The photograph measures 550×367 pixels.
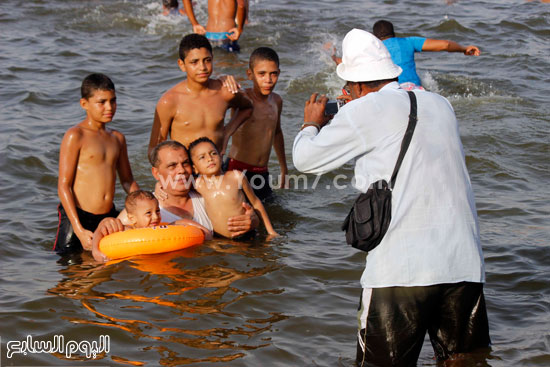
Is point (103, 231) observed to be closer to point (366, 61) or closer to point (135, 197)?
point (135, 197)

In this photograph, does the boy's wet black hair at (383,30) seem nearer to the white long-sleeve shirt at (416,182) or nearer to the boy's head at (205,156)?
the boy's head at (205,156)

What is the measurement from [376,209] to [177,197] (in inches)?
113

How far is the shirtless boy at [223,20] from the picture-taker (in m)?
12.2

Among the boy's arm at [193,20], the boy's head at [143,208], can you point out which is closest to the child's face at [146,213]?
the boy's head at [143,208]

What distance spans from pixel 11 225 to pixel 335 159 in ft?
14.5

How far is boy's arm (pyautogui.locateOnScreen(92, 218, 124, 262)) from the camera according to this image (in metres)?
5.88

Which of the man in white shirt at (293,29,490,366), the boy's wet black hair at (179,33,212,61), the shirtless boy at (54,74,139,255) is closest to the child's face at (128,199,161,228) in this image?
the shirtless boy at (54,74,139,255)

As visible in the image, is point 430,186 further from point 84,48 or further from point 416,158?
point 84,48

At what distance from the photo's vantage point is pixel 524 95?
11414mm

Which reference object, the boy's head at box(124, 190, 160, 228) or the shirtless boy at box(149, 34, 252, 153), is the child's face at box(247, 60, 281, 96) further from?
the boy's head at box(124, 190, 160, 228)

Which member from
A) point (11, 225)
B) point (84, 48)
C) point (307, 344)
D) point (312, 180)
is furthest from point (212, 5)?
point (307, 344)

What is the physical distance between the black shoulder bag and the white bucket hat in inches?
7.6

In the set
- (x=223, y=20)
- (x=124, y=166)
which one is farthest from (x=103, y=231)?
(x=223, y=20)

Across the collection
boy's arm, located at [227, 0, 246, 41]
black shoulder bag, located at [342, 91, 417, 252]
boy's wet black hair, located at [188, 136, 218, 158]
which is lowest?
black shoulder bag, located at [342, 91, 417, 252]
